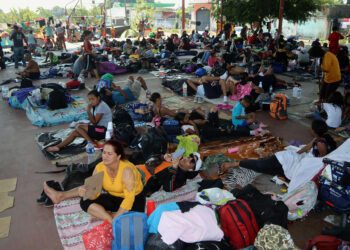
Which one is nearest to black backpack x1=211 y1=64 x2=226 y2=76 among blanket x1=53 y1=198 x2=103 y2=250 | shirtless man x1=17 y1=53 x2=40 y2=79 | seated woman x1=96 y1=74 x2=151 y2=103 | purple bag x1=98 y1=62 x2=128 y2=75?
seated woman x1=96 y1=74 x2=151 y2=103

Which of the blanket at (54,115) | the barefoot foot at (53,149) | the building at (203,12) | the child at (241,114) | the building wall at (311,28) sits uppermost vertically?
the building at (203,12)

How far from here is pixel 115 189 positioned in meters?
3.49

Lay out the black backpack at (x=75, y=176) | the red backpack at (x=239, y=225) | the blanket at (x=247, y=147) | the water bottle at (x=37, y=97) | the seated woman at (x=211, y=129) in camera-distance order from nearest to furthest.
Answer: the red backpack at (x=239, y=225) < the black backpack at (x=75, y=176) < the blanket at (x=247, y=147) < the seated woman at (x=211, y=129) < the water bottle at (x=37, y=97)

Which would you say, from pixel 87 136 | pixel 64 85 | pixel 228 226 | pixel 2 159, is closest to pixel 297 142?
pixel 228 226

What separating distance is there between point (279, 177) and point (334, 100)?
2.74m

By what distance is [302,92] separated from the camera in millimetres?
9023

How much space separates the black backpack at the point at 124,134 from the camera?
5.45 m

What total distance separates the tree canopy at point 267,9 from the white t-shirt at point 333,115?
455 inches

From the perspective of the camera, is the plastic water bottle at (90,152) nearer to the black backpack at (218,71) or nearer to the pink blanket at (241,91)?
the pink blanket at (241,91)

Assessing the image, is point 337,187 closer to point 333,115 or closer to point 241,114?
point 241,114

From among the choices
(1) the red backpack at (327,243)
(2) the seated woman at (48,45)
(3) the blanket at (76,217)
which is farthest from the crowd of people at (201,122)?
(2) the seated woman at (48,45)

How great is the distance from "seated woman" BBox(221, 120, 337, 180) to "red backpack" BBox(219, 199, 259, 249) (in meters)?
1.48

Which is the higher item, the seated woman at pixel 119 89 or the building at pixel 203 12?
the building at pixel 203 12

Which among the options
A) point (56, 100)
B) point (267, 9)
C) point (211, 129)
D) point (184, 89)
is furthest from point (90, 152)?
point (267, 9)
